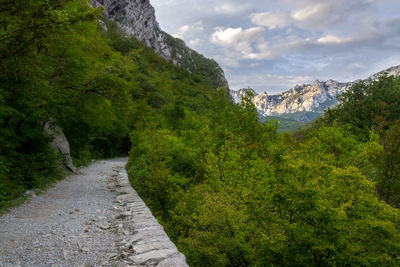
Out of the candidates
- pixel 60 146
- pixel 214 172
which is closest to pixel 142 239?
pixel 214 172

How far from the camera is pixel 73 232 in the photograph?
4441mm

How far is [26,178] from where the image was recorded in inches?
304

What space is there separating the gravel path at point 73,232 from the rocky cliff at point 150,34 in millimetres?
56813

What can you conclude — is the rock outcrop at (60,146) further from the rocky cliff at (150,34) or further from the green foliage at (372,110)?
the rocky cliff at (150,34)

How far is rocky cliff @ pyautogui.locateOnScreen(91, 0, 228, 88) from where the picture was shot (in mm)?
69206

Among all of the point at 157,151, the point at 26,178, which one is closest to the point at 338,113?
the point at 157,151

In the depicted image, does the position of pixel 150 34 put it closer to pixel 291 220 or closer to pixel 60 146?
pixel 60 146

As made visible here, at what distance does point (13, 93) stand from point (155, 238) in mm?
6147

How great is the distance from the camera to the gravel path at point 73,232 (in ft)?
11.2

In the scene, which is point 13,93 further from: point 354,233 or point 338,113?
point 338,113

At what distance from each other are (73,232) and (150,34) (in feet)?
300

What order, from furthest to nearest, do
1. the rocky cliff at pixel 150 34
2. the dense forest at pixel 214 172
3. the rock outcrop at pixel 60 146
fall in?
1. the rocky cliff at pixel 150 34
2. the rock outcrop at pixel 60 146
3. the dense forest at pixel 214 172

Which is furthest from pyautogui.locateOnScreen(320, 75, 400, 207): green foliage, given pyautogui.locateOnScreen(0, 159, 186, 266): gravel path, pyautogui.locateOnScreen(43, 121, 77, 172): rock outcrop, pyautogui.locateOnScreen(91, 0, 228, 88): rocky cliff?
pyautogui.locateOnScreen(91, 0, 228, 88): rocky cliff

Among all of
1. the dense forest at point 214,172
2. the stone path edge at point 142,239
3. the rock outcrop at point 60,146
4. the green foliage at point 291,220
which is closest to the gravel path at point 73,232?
the stone path edge at point 142,239
